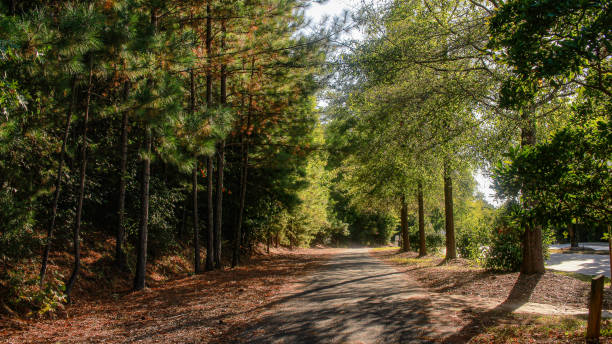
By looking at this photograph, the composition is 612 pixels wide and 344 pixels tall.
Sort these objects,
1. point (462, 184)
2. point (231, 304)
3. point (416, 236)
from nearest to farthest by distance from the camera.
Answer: point (231, 304)
point (462, 184)
point (416, 236)

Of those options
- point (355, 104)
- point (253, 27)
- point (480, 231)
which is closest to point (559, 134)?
point (355, 104)

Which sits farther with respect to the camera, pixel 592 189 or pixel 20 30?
pixel 20 30

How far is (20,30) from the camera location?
16.2 feet

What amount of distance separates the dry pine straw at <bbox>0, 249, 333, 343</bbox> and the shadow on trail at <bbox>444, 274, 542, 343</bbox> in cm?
361

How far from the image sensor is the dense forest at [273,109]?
418 centimetres

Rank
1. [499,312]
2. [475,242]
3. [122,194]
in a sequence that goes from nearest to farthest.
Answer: [499,312], [122,194], [475,242]

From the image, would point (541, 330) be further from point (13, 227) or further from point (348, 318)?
point (13, 227)

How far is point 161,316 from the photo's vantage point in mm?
6902

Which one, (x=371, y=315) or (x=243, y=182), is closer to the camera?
(x=371, y=315)

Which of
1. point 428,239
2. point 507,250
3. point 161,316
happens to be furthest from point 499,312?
point 428,239

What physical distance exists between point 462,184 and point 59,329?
18.1 m

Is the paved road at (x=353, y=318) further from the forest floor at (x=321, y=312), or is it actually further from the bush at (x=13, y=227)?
the bush at (x=13, y=227)

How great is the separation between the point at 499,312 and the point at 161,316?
653 cm

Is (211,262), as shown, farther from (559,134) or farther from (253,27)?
(559,134)
